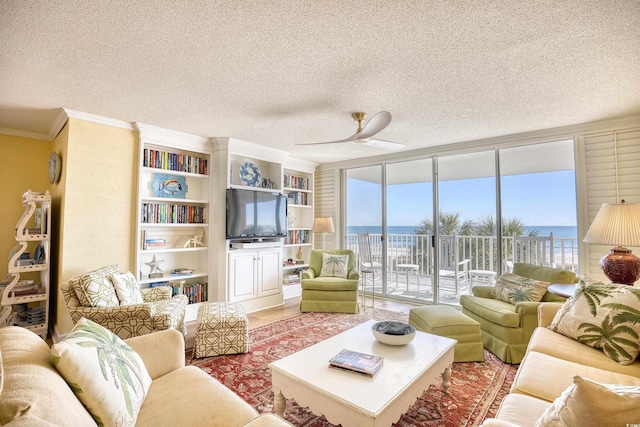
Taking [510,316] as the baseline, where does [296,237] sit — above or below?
above

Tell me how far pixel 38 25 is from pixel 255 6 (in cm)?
132

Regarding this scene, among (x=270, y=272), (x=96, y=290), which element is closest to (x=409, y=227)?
(x=270, y=272)

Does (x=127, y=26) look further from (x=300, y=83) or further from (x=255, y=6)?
(x=300, y=83)

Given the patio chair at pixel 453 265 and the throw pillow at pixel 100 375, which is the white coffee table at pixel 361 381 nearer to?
the throw pillow at pixel 100 375

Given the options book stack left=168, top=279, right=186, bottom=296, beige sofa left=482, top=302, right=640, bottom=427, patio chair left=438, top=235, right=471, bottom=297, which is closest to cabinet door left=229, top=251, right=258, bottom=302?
book stack left=168, top=279, right=186, bottom=296

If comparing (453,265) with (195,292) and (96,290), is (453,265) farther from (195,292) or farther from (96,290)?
(96,290)

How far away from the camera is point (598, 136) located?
3443mm

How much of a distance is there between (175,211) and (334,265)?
2359 mm

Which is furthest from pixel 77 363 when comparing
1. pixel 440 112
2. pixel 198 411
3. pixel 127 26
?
pixel 440 112

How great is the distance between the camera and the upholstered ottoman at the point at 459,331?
2.60 metres

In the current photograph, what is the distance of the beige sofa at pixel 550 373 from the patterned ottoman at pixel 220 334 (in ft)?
7.17

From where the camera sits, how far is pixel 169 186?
13.3 feet

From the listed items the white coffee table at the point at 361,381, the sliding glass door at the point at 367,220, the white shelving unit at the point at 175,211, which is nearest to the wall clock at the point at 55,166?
the white shelving unit at the point at 175,211

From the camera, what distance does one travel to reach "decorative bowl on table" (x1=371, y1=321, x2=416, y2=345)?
80.0 inches
